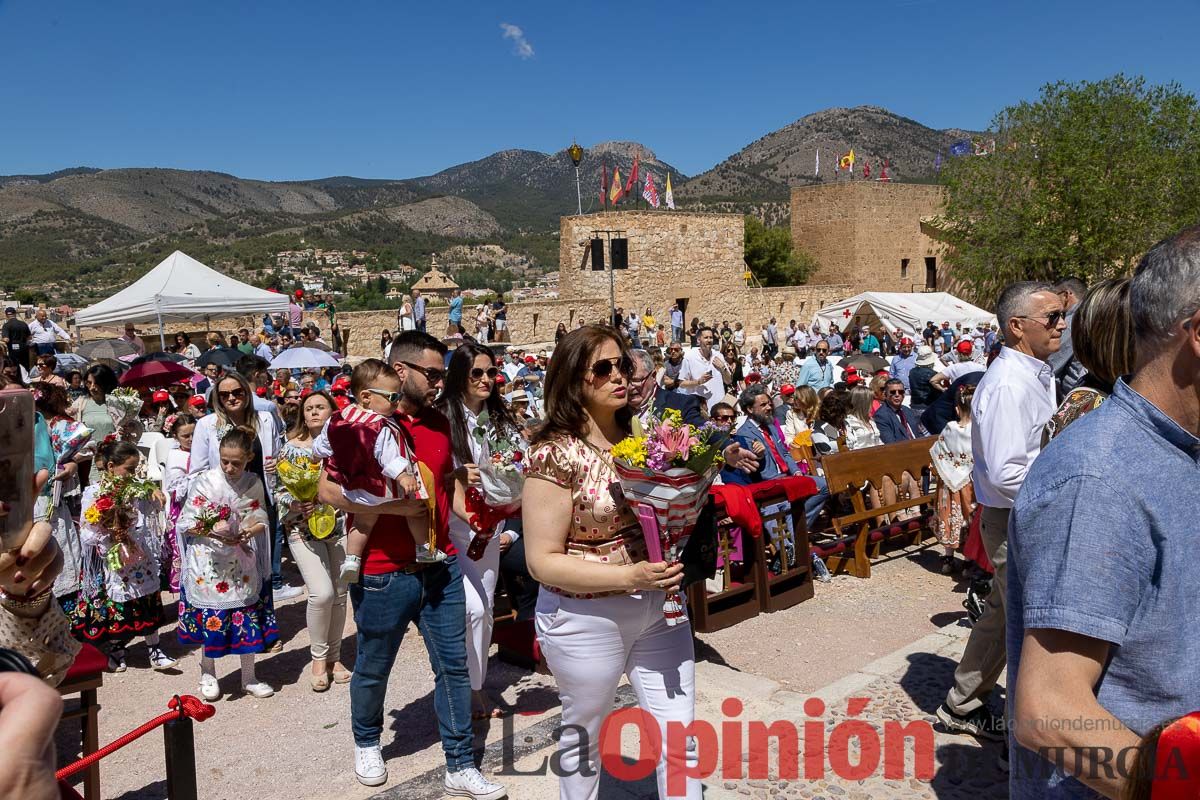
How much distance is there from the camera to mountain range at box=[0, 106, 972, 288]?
75375 mm

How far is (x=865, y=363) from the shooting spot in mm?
14758

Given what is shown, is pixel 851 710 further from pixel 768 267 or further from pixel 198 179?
pixel 198 179

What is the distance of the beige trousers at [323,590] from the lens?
493cm

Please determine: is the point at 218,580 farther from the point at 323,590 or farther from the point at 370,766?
the point at 370,766

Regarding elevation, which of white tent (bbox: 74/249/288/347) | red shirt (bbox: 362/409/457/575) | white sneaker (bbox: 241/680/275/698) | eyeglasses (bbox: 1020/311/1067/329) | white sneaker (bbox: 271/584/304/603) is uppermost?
white tent (bbox: 74/249/288/347)

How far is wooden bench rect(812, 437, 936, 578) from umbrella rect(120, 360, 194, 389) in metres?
7.80

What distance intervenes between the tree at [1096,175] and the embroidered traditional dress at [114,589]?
99.4 feet

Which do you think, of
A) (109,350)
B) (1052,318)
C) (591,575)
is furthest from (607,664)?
(109,350)

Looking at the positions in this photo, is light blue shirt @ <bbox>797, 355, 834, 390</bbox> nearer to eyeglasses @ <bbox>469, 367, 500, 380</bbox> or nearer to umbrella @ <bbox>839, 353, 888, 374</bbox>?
umbrella @ <bbox>839, 353, 888, 374</bbox>

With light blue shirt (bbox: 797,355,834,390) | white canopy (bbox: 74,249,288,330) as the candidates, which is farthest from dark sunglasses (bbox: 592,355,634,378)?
white canopy (bbox: 74,249,288,330)

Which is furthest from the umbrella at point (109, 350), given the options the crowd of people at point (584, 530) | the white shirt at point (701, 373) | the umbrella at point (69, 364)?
the white shirt at point (701, 373)

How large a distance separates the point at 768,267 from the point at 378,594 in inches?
1799

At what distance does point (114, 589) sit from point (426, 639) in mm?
2658

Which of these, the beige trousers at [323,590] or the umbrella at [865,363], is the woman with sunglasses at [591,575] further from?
the umbrella at [865,363]
